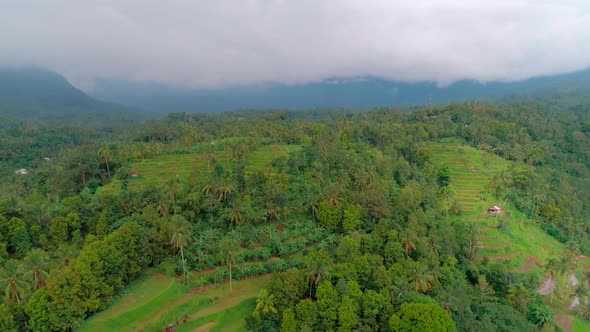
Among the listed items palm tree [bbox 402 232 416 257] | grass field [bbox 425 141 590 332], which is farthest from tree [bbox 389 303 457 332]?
grass field [bbox 425 141 590 332]

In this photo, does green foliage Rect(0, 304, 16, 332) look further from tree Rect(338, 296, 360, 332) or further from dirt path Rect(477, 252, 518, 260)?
dirt path Rect(477, 252, 518, 260)

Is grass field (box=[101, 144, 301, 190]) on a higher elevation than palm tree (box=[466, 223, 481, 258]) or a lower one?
higher

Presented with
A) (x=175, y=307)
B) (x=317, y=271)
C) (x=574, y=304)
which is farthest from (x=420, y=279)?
(x=574, y=304)

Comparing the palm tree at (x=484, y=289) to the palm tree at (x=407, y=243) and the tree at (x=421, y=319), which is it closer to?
the palm tree at (x=407, y=243)

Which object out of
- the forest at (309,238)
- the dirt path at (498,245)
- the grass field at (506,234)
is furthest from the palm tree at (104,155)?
the dirt path at (498,245)

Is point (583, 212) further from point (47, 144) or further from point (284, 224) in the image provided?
point (47, 144)

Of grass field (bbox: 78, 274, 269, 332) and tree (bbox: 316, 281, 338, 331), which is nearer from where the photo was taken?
tree (bbox: 316, 281, 338, 331)
